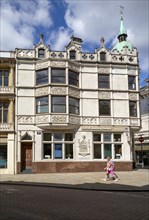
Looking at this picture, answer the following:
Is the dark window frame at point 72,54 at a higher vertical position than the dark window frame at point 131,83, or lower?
higher

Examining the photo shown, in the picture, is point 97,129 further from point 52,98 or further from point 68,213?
point 68,213

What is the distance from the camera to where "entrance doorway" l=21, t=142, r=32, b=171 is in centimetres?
2530

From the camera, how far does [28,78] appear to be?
26.3 meters

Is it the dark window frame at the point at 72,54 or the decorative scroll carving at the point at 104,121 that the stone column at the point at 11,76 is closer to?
the dark window frame at the point at 72,54

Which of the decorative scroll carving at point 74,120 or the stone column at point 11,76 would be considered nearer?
the decorative scroll carving at point 74,120

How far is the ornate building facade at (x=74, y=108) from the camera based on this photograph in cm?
2514

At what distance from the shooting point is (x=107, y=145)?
26844 millimetres

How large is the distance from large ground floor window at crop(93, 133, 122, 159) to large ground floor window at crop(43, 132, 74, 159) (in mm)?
2514

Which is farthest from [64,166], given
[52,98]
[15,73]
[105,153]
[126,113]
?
[15,73]

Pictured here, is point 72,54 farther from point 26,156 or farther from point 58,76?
point 26,156

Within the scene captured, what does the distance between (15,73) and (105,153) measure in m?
11.6

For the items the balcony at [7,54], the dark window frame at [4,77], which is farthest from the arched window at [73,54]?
the dark window frame at [4,77]

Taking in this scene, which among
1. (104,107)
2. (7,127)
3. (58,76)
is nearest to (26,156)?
(7,127)

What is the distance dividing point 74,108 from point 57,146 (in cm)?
396
